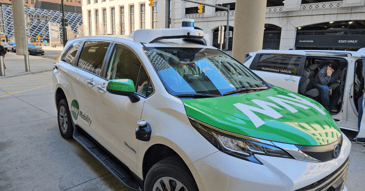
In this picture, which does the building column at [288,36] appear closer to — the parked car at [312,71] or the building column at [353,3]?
the building column at [353,3]

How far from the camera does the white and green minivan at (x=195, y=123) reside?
1.67 meters

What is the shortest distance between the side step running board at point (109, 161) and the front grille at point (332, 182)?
61.6 inches

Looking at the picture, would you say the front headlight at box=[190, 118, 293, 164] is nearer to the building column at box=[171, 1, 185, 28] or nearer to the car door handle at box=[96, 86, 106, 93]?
the car door handle at box=[96, 86, 106, 93]

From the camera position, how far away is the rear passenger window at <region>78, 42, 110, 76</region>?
127 inches

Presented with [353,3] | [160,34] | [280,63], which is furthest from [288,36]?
[160,34]

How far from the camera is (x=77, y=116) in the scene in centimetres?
370

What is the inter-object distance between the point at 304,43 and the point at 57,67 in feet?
88.3

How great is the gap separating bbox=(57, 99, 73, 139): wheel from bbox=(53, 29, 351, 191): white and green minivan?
69 cm

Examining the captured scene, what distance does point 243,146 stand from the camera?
1696mm

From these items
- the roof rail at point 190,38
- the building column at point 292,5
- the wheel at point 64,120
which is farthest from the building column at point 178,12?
the roof rail at point 190,38

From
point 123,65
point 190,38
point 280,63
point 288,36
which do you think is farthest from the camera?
point 288,36

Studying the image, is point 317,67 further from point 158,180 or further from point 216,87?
point 158,180

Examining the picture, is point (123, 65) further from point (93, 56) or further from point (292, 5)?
point (292, 5)

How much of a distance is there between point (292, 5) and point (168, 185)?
1124 inches
